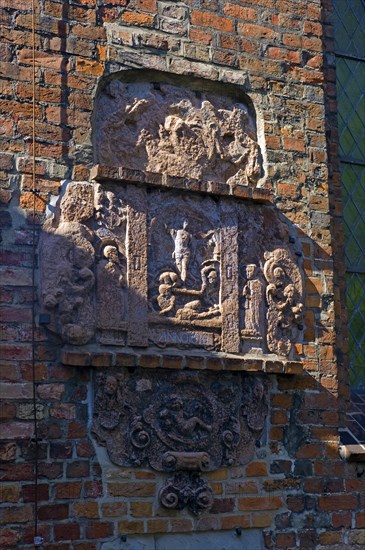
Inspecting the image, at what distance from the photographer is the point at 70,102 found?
579 centimetres

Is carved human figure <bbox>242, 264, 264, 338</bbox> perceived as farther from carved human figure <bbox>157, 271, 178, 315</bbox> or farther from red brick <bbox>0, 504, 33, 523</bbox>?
red brick <bbox>0, 504, 33, 523</bbox>

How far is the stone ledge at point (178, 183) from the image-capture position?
573 cm

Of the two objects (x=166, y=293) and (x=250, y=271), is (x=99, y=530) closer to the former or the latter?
(x=166, y=293)

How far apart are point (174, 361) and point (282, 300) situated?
36.7 inches

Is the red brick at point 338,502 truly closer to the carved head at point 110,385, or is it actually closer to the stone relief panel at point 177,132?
the carved head at point 110,385

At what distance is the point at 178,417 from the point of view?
572 cm

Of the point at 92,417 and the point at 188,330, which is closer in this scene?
the point at 92,417

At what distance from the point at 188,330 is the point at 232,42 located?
6.24 ft

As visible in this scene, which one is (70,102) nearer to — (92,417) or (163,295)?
(163,295)

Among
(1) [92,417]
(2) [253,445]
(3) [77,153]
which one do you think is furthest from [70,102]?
(2) [253,445]

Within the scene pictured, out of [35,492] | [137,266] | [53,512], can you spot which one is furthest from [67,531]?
[137,266]

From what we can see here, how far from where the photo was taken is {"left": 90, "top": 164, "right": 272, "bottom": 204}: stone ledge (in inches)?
226

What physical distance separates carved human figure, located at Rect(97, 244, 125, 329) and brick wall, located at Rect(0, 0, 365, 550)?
312mm

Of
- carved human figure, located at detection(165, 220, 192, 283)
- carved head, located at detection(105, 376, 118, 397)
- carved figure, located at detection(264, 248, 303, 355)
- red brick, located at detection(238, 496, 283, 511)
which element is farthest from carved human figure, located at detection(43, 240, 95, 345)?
red brick, located at detection(238, 496, 283, 511)
